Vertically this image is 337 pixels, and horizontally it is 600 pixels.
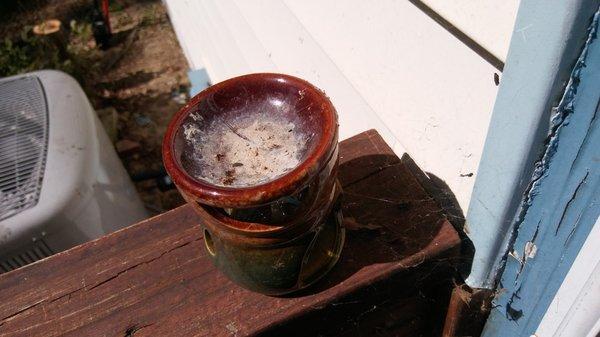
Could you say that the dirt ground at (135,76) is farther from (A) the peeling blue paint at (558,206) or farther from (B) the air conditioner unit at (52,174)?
(A) the peeling blue paint at (558,206)

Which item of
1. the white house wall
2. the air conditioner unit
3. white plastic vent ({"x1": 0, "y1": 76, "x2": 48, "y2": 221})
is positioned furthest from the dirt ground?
the white house wall

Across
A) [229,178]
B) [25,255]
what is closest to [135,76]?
[25,255]

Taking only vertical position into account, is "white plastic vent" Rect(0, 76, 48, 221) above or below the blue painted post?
below

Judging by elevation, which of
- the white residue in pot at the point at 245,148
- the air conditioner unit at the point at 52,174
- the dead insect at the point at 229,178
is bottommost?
the air conditioner unit at the point at 52,174

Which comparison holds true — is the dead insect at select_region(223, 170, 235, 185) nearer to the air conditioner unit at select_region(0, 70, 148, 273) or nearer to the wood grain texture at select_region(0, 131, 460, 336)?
the wood grain texture at select_region(0, 131, 460, 336)

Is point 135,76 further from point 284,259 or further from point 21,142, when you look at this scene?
point 284,259

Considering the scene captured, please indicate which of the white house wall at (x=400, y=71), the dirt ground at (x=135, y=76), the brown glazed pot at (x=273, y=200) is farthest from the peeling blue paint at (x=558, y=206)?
the dirt ground at (x=135, y=76)

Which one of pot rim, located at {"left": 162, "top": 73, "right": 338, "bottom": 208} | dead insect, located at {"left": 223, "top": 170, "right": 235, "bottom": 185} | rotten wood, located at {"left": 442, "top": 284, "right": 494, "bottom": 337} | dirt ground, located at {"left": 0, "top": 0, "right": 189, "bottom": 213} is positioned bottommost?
dirt ground, located at {"left": 0, "top": 0, "right": 189, "bottom": 213}

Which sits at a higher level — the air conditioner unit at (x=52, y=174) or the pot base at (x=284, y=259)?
the pot base at (x=284, y=259)
